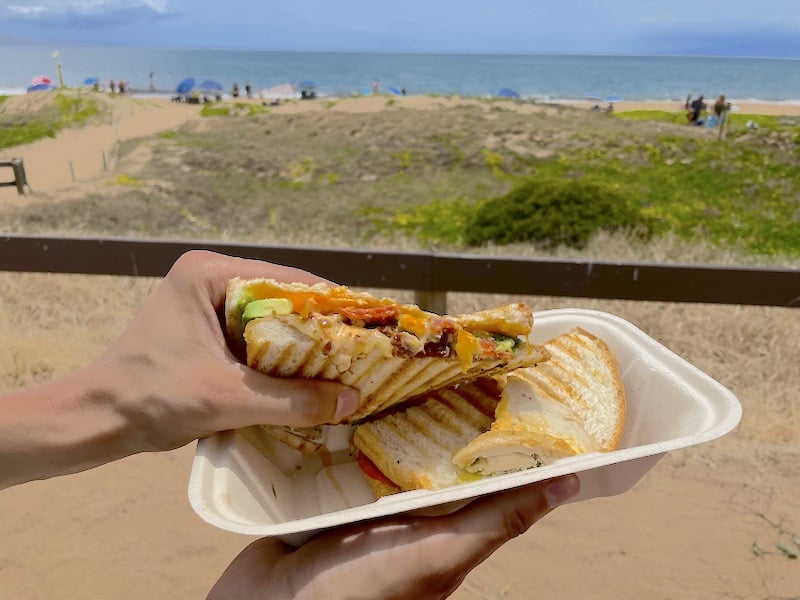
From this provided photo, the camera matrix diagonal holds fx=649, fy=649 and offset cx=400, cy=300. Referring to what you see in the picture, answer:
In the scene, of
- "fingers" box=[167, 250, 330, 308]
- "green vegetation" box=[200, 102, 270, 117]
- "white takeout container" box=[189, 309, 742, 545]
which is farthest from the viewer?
"green vegetation" box=[200, 102, 270, 117]

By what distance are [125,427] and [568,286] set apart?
3.06 m

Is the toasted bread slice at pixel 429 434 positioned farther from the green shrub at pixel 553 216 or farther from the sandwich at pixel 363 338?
the green shrub at pixel 553 216

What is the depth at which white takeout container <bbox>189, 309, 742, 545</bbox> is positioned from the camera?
129cm

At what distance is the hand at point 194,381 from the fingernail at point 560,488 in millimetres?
486

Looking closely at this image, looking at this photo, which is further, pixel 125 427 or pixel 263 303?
pixel 125 427

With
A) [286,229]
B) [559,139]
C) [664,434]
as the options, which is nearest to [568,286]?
[664,434]

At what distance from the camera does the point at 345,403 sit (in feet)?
5.02

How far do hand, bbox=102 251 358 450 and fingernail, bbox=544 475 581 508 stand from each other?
19.1 inches

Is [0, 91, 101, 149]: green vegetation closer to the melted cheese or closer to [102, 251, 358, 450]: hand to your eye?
[102, 251, 358, 450]: hand

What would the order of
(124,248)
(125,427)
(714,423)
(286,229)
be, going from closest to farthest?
(714,423) → (125,427) → (124,248) → (286,229)

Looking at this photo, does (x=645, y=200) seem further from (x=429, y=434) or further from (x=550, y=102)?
(x=550, y=102)

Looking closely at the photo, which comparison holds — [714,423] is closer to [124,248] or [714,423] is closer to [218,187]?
[124,248]

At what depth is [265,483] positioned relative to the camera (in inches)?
59.6

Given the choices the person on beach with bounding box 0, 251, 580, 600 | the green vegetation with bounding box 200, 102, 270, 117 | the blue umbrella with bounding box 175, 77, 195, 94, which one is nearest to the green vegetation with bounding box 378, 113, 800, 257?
the person on beach with bounding box 0, 251, 580, 600
